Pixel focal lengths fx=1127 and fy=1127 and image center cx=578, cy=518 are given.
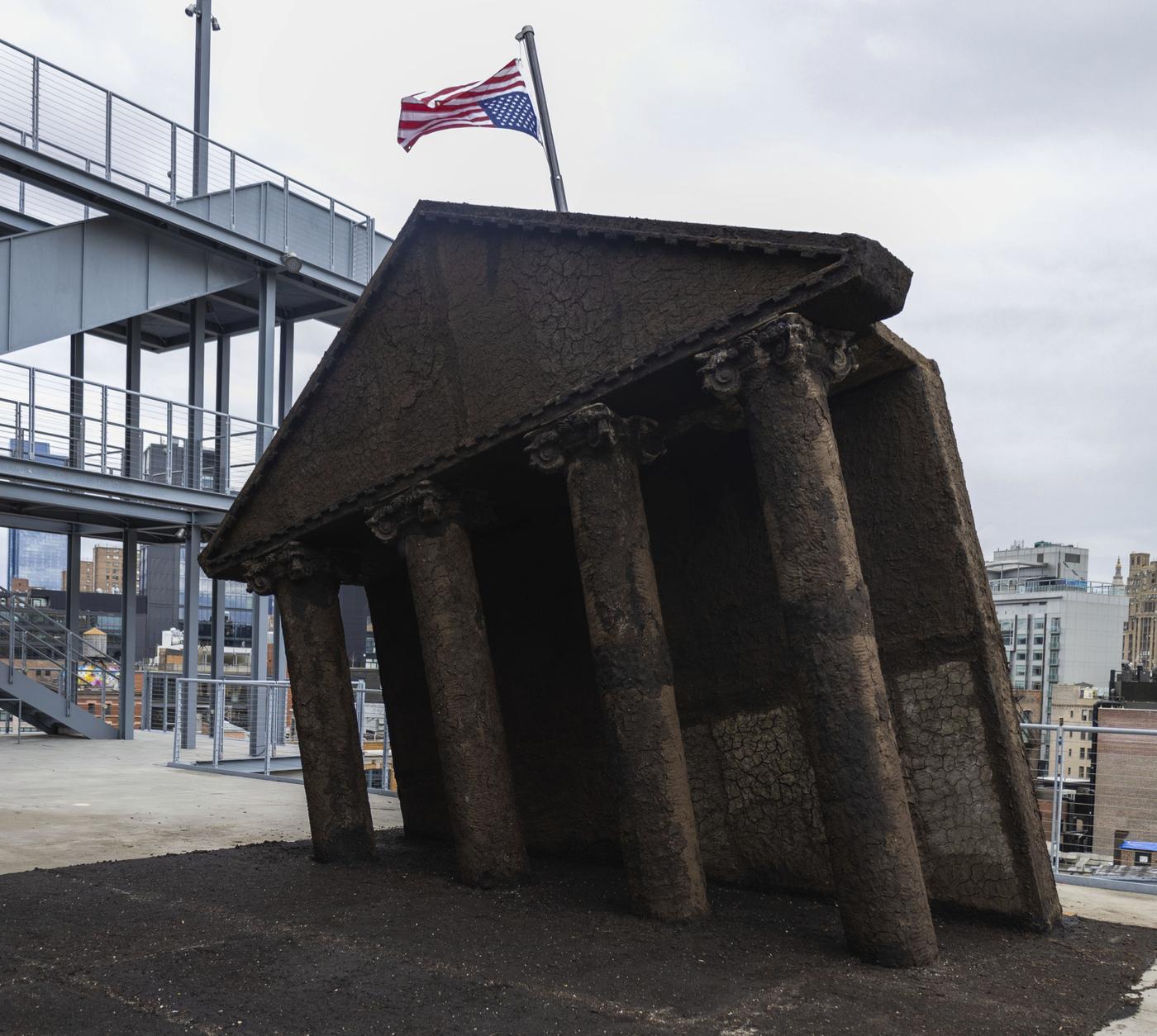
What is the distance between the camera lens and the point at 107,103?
16984 millimetres

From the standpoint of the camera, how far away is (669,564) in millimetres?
7012

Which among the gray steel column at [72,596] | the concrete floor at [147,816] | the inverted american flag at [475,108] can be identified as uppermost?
the inverted american flag at [475,108]

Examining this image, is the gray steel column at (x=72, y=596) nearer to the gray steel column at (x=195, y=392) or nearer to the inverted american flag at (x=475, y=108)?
the gray steel column at (x=195, y=392)

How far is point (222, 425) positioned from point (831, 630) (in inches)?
661

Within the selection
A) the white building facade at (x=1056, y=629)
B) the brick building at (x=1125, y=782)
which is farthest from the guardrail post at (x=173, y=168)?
the white building facade at (x=1056, y=629)

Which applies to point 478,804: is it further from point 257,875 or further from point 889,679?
point 889,679

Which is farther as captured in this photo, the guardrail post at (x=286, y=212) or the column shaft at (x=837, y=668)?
the guardrail post at (x=286, y=212)

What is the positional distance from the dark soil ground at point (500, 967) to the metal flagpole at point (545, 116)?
639 cm

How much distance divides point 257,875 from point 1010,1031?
4841 mm

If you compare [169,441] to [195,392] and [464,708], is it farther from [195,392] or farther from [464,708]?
[464,708]

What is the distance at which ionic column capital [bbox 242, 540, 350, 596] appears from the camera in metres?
7.68

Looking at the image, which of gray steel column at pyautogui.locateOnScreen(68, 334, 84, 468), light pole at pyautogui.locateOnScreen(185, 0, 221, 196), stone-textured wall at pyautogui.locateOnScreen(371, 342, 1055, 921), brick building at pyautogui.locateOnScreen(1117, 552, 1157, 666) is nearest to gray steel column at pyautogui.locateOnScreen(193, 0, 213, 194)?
light pole at pyautogui.locateOnScreen(185, 0, 221, 196)

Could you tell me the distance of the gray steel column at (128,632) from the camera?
20109 millimetres

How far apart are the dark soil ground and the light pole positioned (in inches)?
627
